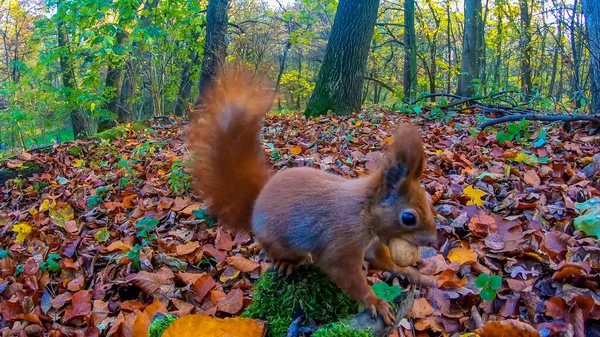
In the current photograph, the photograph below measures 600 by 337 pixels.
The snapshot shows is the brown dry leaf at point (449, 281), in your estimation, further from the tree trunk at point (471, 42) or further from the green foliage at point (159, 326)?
the tree trunk at point (471, 42)

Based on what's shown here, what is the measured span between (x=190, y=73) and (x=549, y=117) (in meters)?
7.16

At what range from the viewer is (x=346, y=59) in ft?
21.2

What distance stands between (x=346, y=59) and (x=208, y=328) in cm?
570

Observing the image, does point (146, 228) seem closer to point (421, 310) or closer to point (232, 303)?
point (232, 303)

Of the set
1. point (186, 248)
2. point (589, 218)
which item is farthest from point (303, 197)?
point (589, 218)

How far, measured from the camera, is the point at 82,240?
317cm

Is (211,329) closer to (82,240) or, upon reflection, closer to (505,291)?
(505,291)

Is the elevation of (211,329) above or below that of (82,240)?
above

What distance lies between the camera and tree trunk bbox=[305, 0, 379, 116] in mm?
6387

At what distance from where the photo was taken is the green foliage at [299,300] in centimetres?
151

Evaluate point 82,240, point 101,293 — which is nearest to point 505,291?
point 101,293

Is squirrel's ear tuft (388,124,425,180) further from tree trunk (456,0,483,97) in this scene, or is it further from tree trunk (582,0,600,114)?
tree trunk (456,0,483,97)

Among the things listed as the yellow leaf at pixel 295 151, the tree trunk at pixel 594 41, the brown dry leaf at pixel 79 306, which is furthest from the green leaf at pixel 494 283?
the tree trunk at pixel 594 41

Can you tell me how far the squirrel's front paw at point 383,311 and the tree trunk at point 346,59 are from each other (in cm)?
519
